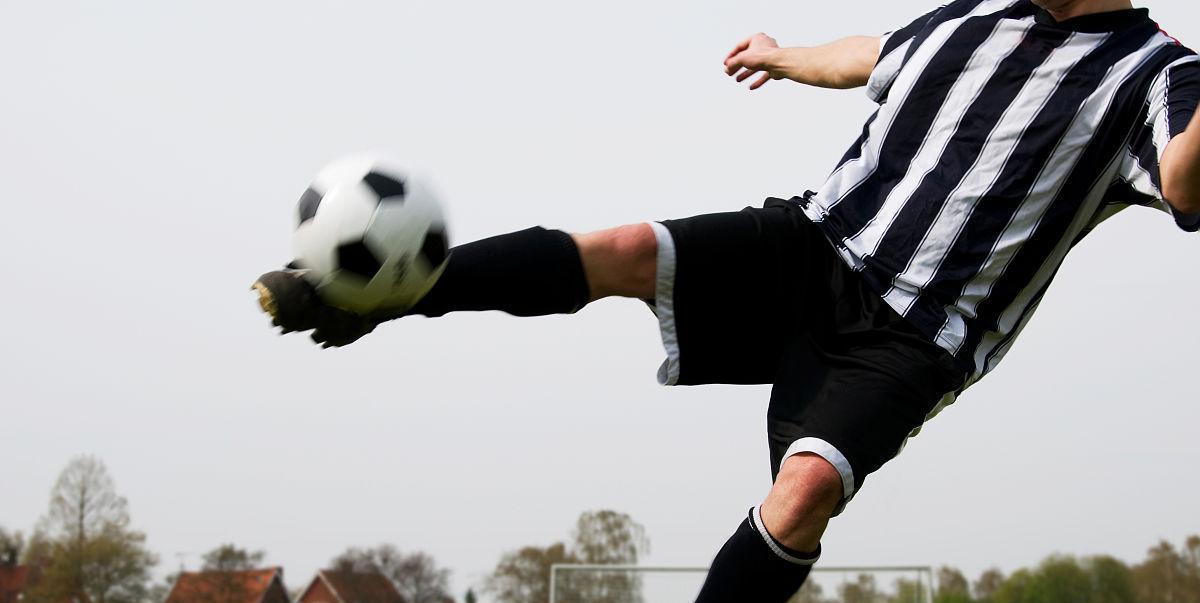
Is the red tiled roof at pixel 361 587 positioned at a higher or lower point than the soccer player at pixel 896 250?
→ higher

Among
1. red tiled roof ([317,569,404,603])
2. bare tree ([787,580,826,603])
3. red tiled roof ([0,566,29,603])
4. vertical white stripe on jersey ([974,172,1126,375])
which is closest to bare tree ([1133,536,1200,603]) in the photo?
bare tree ([787,580,826,603])

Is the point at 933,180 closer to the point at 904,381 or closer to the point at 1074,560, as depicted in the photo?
the point at 904,381

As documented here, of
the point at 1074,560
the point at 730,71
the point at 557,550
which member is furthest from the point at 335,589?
the point at 730,71

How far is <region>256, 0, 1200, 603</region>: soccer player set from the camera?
3.26 m

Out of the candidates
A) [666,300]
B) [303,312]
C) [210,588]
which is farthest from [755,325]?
[210,588]

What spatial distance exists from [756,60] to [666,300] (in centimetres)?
131

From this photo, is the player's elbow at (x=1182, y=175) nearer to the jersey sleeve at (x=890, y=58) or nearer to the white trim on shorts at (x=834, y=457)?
the jersey sleeve at (x=890, y=58)

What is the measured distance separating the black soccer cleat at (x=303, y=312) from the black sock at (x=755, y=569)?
1324 millimetres

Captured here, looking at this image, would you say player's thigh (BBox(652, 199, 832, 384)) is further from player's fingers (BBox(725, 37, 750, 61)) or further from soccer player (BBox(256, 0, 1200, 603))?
player's fingers (BBox(725, 37, 750, 61))

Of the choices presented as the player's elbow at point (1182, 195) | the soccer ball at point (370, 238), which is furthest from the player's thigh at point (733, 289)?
the player's elbow at point (1182, 195)

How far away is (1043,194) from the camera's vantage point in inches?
135

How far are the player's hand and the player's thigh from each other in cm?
73

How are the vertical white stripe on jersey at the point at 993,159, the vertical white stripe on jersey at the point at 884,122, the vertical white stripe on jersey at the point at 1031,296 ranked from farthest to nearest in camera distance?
the vertical white stripe on jersey at the point at 884,122 < the vertical white stripe on jersey at the point at 1031,296 < the vertical white stripe on jersey at the point at 993,159

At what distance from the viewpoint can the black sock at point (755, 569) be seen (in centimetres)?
332
